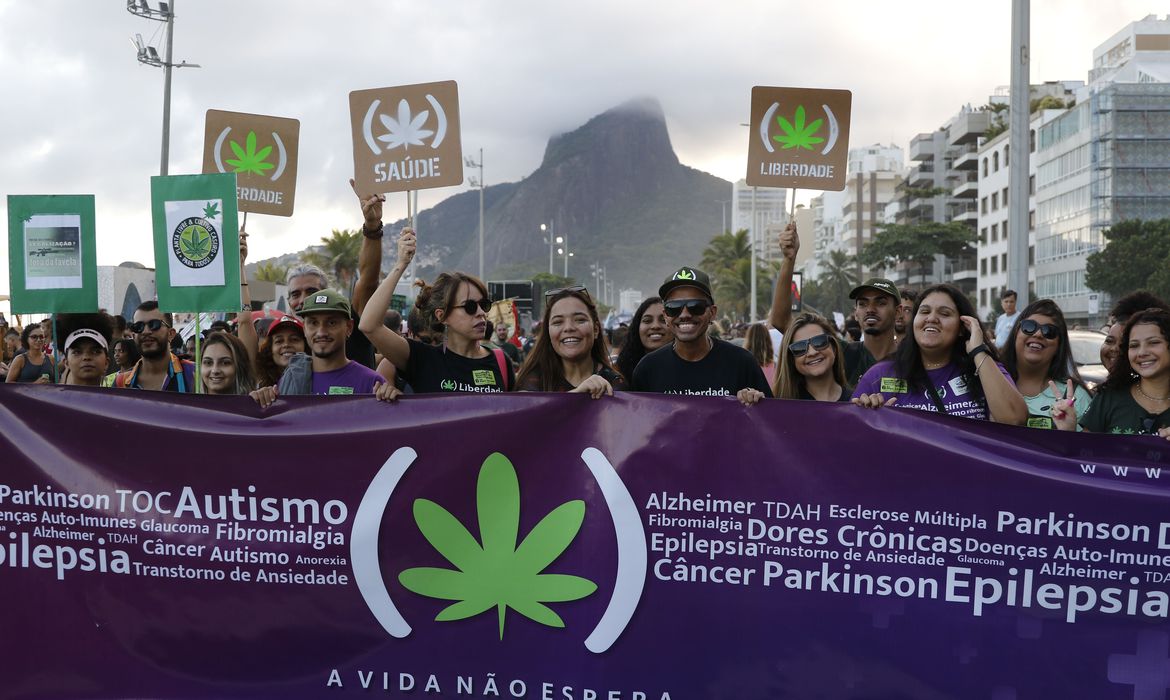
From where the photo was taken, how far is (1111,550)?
3.72 m

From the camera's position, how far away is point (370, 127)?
6.56 m

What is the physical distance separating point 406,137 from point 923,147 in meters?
109

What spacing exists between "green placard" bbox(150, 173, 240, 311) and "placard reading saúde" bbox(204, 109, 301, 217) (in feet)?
6.39

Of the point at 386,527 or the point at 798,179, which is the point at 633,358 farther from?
the point at 386,527

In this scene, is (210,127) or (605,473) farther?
(210,127)

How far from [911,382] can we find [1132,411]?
84 centimetres

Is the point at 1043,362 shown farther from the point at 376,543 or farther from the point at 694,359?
the point at 376,543

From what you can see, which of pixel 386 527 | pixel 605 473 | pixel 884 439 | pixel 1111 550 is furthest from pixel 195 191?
pixel 1111 550

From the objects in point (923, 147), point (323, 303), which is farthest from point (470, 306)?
point (923, 147)

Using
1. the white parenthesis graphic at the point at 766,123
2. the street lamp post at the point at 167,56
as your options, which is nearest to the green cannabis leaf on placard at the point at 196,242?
the white parenthesis graphic at the point at 766,123

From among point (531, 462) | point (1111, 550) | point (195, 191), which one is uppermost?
point (195, 191)

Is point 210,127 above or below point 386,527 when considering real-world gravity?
above

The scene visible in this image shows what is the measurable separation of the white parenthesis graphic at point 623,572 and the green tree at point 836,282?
4489 inches

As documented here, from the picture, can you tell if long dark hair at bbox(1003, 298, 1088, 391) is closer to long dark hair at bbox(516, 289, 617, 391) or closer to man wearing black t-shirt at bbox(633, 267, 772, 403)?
man wearing black t-shirt at bbox(633, 267, 772, 403)
